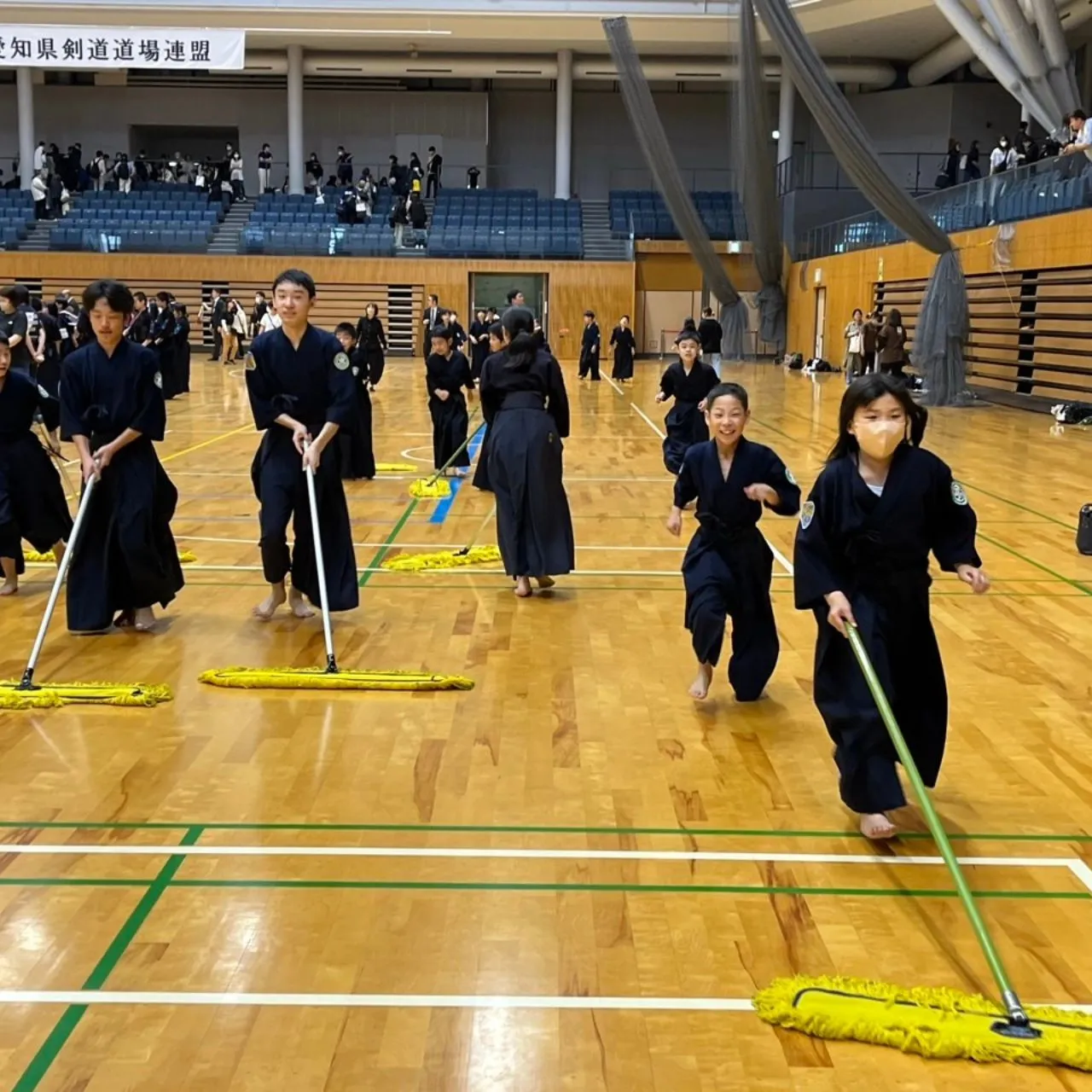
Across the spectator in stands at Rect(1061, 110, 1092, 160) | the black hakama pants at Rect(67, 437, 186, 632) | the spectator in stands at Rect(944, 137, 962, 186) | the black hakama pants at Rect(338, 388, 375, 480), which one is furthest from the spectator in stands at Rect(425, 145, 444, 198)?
the black hakama pants at Rect(67, 437, 186, 632)

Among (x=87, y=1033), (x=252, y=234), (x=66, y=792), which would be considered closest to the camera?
(x=87, y=1033)

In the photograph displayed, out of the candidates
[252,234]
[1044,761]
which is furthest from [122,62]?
[1044,761]

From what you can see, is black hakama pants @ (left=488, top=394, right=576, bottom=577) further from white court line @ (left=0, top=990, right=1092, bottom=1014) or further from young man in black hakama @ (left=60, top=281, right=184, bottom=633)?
white court line @ (left=0, top=990, right=1092, bottom=1014)

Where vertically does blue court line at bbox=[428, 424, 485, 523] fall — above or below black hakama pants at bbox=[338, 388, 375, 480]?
below

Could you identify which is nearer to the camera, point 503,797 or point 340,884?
point 340,884

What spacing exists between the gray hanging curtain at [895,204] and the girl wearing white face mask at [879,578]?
14242 millimetres

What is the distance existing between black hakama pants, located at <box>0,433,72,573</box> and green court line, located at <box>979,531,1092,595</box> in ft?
19.3

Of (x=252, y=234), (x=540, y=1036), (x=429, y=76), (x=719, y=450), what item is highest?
(x=429, y=76)

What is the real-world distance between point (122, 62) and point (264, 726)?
748 inches

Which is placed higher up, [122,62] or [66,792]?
[122,62]

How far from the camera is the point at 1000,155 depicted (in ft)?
91.5

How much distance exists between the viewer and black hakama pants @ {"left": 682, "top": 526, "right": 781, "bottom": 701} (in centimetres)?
539

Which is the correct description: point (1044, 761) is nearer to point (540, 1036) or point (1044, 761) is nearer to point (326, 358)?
point (540, 1036)

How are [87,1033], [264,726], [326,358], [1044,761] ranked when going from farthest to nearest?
[326,358]
[264,726]
[1044,761]
[87,1033]
